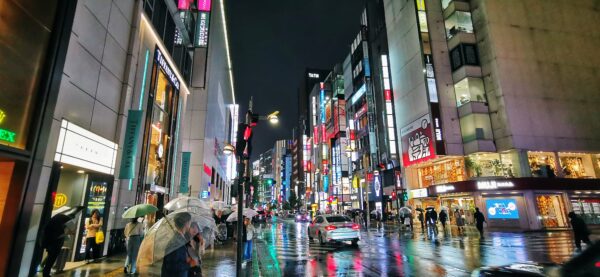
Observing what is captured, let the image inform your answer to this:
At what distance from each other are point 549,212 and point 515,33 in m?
18.1

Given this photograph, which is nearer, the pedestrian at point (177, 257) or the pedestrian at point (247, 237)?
the pedestrian at point (177, 257)

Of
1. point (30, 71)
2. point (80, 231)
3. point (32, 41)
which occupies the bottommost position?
point (80, 231)

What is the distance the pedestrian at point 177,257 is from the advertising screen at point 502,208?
1242 inches

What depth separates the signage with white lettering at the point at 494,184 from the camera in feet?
88.9

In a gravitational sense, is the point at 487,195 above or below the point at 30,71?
below

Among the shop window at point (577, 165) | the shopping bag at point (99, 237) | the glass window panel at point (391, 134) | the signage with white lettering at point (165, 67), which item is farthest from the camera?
the glass window panel at point (391, 134)

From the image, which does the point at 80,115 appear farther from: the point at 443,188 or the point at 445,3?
the point at 445,3

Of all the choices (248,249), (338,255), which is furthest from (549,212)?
(248,249)

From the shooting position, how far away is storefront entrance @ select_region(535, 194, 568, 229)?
27.2 m

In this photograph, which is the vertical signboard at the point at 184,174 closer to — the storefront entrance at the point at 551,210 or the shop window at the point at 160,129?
the shop window at the point at 160,129

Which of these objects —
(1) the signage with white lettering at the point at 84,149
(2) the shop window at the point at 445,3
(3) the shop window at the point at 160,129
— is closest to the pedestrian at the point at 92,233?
(1) the signage with white lettering at the point at 84,149

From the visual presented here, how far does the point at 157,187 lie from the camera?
19.7m

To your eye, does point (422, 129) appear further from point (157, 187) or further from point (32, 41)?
point (32, 41)

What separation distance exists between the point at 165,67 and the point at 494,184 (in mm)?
28901
